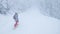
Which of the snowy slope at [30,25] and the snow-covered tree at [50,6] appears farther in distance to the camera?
the snow-covered tree at [50,6]

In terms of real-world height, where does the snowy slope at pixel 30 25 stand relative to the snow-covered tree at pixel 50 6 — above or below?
below

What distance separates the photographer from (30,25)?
1.86 meters

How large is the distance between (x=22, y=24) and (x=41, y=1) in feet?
2.13

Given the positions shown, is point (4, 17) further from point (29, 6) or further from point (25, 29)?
point (29, 6)

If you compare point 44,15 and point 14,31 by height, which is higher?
point 44,15

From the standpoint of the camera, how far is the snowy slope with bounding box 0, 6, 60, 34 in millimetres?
1751

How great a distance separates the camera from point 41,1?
2.35 m

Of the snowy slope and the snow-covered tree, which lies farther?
the snow-covered tree

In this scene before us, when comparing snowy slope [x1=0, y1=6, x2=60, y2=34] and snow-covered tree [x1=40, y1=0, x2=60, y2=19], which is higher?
snow-covered tree [x1=40, y1=0, x2=60, y2=19]

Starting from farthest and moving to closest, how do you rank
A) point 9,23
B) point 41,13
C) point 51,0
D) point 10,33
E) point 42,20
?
point 51,0 < point 41,13 < point 42,20 < point 9,23 < point 10,33

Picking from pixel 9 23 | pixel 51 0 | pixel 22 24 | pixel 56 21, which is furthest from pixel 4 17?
pixel 51 0

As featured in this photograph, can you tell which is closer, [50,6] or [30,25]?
[30,25]

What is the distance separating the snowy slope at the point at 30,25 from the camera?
68.9 inches

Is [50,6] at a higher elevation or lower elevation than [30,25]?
higher
